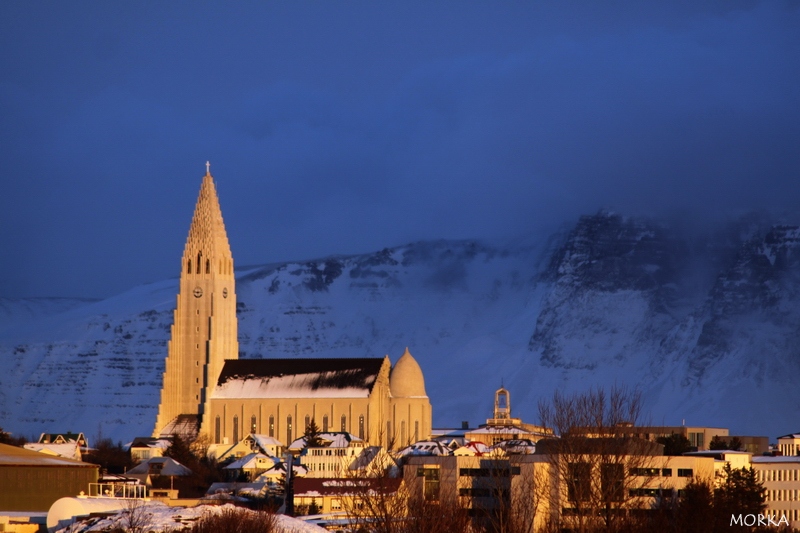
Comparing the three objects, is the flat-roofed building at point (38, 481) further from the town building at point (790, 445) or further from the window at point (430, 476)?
the town building at point (790, 445)

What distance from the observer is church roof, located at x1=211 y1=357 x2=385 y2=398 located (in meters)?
138

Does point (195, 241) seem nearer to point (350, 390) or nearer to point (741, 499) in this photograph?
point (350, 390)

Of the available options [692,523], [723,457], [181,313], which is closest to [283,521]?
[692,523]

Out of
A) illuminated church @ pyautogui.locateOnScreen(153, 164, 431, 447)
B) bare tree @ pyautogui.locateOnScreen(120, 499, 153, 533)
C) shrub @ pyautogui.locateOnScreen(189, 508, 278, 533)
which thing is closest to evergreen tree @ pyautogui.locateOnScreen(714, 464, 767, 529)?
shrub @ pyautogui.locateOnScreen(189, 508, 278, 533)

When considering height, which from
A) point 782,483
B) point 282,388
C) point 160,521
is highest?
point 282,388

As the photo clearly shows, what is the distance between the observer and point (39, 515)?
83.3m

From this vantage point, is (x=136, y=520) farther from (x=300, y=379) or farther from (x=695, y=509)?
(x=300, y=379)

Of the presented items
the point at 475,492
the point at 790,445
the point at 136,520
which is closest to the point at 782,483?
the point at 475,492

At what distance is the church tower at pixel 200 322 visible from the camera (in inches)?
5778

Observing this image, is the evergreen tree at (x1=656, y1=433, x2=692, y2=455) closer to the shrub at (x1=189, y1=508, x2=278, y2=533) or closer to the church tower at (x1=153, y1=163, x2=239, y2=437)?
the shrub at (x1=189, y1=508, x2=278, y2=533)

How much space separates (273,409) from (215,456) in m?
8.42

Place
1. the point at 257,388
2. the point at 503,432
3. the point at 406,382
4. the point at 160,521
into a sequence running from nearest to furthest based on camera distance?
the point at 160,521
the point at 503,432
the point at 257,388
the point at 406,382

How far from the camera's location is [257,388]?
460 ft

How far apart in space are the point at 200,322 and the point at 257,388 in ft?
40.8
